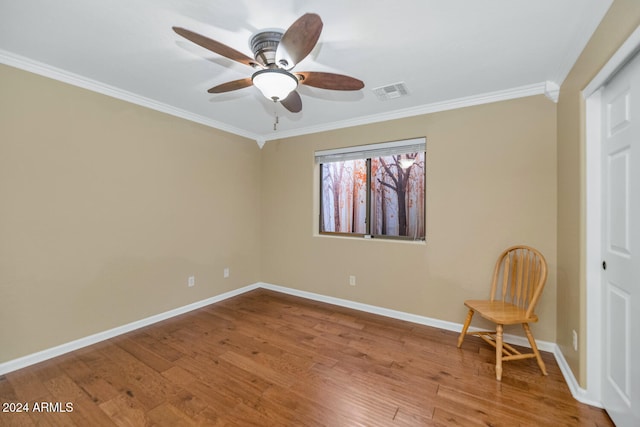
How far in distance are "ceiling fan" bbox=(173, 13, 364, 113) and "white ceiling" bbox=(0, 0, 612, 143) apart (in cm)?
12

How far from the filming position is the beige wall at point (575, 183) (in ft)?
4.77

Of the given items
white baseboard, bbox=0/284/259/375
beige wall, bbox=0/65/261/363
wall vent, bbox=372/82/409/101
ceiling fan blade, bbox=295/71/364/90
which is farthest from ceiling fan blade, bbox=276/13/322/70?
white baseboard, bbox=0/284/259/375

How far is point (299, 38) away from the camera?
1307 millimetres

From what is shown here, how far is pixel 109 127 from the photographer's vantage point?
255 centimetres

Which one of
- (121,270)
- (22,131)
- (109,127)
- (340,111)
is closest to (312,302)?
(121,270)

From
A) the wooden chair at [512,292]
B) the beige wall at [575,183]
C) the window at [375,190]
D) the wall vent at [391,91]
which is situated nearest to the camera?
the beige wall at [575,183]

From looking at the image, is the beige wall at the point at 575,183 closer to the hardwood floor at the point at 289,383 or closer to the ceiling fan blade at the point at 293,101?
the hardwood floor at the point at 289,383

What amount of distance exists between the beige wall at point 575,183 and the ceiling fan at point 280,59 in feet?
4.44

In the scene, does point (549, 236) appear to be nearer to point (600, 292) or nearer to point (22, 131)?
point (600, 292)

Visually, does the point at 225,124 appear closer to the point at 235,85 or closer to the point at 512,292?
the point at 235,85

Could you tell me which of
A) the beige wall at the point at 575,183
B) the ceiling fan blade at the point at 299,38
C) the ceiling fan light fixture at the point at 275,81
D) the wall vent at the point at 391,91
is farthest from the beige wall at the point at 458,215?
the ceiling fan blade at the point at 299,38

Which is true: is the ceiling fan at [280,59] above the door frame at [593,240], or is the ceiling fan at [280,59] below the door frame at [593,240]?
above

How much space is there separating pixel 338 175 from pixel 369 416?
285 centimetres

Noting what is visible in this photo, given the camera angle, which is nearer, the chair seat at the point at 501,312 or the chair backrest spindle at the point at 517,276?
the chair seat at the point at 501,312
